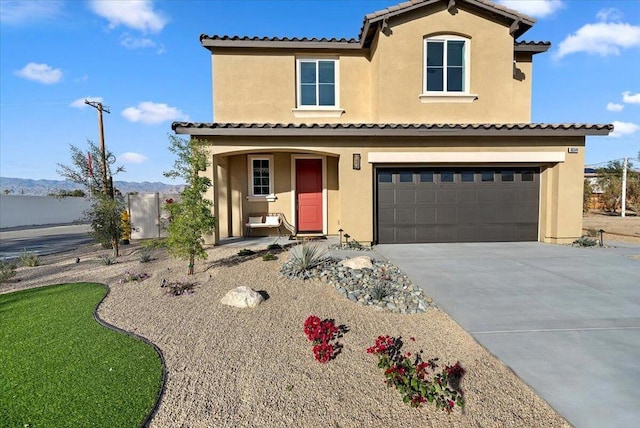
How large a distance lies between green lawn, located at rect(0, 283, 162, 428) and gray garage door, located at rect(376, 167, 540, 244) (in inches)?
314

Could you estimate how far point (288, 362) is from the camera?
4312 millimetres

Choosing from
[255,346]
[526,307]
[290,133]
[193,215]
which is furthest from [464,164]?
[255,346]

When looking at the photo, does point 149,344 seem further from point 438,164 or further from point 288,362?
point 438,164

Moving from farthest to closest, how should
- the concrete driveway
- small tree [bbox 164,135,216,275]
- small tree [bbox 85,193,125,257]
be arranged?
small tree [bbox 85,193,125,257], small tree [bbox 164,135,216,275], the concrete driveway

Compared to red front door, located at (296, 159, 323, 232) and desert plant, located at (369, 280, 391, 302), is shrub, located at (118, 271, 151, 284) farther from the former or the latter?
red front door, located at (296, 159, 323, 232)

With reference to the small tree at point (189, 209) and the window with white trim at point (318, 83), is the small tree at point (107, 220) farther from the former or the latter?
the window with white trim at point (318, 83)

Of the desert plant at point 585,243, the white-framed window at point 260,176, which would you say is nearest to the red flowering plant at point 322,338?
the white-framed window at point 260,176

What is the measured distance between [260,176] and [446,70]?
726cm

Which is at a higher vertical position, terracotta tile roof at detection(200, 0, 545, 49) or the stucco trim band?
terracotta tile roof at detection(200, 0, 545, 49)

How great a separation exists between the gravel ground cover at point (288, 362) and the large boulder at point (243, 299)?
118 millimetres

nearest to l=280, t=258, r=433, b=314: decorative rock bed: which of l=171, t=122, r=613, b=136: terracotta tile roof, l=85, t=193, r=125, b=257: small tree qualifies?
l=171, t=122, r=613, b=136: terracotta tile roof

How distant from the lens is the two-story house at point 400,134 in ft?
34.8

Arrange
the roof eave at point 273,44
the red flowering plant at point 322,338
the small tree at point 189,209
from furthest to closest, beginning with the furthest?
the roof eave at point 273,44 < the small tree at point 189,209 < the red flowering plant at point 322,338

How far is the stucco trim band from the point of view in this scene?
10.7 m
